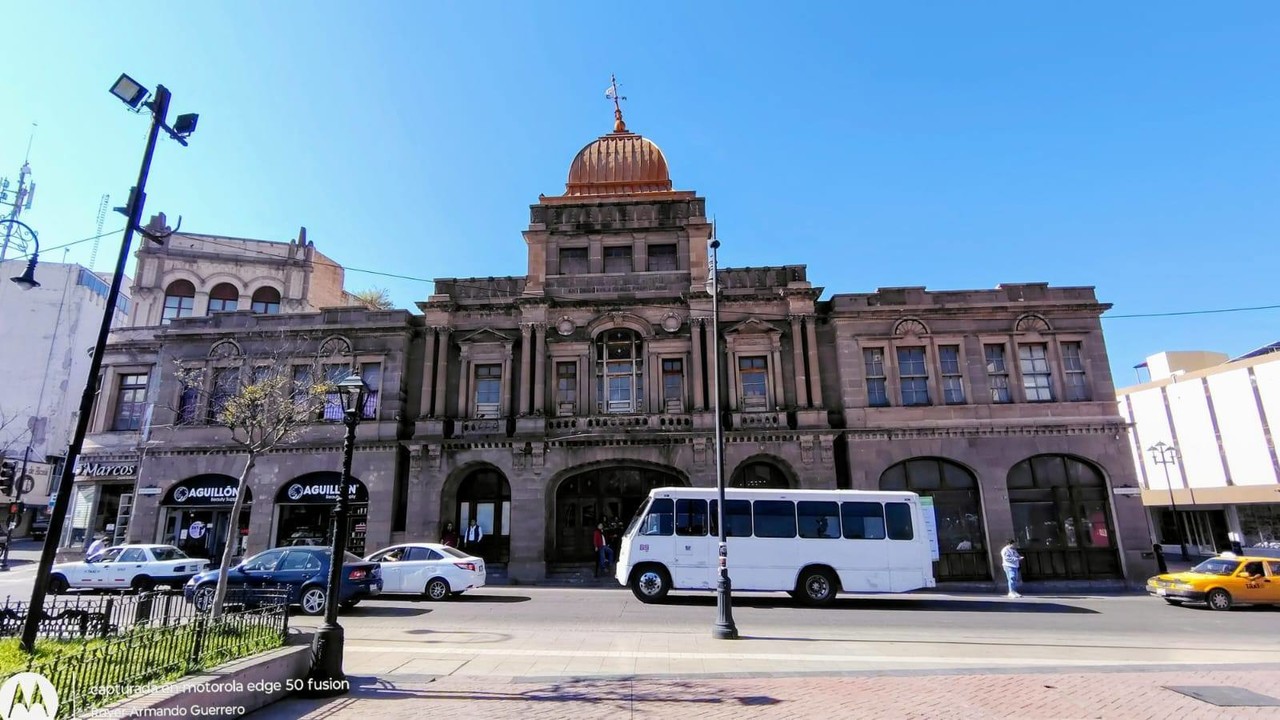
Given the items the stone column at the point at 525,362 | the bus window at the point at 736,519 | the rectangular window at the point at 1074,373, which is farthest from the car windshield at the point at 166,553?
the rectangular window at the point at 1074,373

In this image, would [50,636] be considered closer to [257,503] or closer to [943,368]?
[257,503]

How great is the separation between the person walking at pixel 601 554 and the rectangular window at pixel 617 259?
1154 centimetres

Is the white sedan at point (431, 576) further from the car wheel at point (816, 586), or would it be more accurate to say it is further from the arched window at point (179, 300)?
the arched window at point (179, 300)

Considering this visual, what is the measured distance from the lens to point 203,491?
26453 mm

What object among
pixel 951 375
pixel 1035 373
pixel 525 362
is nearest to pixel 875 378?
pixel 951 375

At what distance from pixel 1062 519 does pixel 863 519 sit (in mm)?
12225

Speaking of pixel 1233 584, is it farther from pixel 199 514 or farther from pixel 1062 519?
pixel 199 514

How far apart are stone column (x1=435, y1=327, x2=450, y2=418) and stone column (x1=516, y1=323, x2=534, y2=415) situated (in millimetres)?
2836

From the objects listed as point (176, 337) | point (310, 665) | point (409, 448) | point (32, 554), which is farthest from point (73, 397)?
point (310, 665)

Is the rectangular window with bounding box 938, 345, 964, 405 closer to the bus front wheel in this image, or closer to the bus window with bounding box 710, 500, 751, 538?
the bus window with bounding box 710, 500, 751, 538

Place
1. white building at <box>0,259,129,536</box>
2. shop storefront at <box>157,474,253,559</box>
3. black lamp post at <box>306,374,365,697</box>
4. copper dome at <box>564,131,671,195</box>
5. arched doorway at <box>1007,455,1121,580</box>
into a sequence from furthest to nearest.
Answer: white building at <box>0,259,129,536</box> → copper dome at <box>564,131,671,195</box> → shop storefront at <box>157,474,253,559</box> → arched doorway at <box>1007,455,1121,580</box> → black lamp post at <box>306,374,365,697</box>

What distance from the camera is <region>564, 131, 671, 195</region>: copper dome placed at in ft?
99.7

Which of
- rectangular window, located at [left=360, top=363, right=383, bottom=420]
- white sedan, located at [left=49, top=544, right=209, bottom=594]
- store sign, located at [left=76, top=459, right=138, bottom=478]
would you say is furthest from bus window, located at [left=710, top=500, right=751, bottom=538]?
A: store sign, located at [left=76, top=459, right=138, bottom=478]

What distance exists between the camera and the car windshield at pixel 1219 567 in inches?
710
